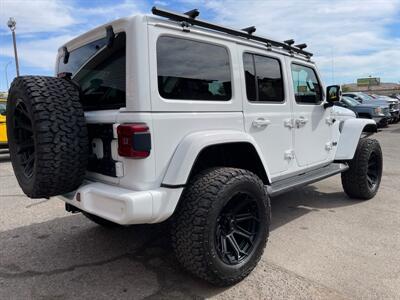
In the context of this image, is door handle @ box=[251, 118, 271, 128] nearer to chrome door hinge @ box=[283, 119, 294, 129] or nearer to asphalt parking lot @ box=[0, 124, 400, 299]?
chrome door hinge @ box=[283, 119, 294, 129]

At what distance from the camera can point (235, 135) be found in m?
3.25

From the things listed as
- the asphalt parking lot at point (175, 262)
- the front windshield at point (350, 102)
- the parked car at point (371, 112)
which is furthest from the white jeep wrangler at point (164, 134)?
the front windshield at point (350, 102)

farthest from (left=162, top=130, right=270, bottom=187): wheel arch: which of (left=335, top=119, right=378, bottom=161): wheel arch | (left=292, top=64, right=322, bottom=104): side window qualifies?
(left=335, top=119, right=378, bottom=161): wheel arch

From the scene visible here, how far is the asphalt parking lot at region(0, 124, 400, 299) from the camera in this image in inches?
121

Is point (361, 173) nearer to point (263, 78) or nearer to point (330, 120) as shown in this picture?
point (330, 120)

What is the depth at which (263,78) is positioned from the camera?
3891 mm

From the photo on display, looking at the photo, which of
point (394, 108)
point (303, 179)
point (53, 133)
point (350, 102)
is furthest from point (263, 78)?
point (394, 108)

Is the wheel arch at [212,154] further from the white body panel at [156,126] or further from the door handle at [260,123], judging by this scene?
the door handle at [260,123]

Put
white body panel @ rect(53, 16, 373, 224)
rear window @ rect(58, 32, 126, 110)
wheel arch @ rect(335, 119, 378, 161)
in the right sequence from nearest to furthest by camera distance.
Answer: white body panel @ rect(53, 16, 373, 224) → rear window @ rect(58, 32, 126, 110) → wheel arch @ rect(335, 119, 378, 161)

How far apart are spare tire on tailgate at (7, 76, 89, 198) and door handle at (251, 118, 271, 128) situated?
5.10 feet

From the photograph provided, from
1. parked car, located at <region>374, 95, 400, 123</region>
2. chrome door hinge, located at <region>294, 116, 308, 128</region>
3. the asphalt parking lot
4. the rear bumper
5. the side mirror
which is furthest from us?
parked car, located at <region>374, 95, 400, 123</region>

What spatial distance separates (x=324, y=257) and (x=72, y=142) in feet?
8.15

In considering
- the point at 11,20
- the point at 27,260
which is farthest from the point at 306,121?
the point at 11,20

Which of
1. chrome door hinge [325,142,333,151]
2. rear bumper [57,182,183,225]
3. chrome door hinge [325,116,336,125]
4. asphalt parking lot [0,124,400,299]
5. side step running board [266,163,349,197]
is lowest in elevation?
asphalt parking lot [0,124,400,299]
